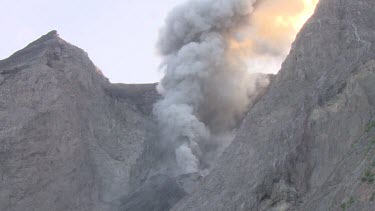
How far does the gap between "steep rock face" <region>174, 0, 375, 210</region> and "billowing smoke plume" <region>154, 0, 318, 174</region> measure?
16.5m

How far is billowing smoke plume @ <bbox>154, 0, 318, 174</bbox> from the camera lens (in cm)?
6800

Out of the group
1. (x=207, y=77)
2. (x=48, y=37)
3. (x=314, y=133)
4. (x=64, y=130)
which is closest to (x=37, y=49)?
A: (x=48, y=37)

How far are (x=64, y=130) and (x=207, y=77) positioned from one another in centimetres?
1525

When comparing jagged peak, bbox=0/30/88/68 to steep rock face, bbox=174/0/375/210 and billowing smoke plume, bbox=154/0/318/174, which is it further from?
steep rock face, bbox=174/0/375/210

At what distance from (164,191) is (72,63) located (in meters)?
18.8

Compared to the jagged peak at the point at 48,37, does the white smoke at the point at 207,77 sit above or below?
below

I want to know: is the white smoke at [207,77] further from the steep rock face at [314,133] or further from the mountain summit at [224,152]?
the steep rock face at [314,133]

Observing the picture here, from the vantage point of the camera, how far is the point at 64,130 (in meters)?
64.0

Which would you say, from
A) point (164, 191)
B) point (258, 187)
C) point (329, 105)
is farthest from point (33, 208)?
point (329, 105)

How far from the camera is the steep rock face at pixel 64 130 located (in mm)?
60031

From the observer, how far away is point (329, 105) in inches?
1634

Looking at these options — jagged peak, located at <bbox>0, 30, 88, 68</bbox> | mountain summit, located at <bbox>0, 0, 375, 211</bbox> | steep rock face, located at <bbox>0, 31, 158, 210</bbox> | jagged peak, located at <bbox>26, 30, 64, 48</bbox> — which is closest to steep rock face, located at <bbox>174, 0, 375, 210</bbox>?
mountain summit, located at <bbox>0, 0, 375, 211</bbox>

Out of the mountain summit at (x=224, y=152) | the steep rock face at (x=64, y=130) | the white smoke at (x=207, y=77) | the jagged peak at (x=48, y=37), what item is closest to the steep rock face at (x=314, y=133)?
the mountain summit at (x=224, y=152)

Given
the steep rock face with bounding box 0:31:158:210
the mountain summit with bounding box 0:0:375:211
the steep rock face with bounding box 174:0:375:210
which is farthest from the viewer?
the steep rock face with bounding box 0:31:158:210
